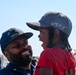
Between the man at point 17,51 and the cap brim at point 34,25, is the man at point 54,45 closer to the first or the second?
the cap brim at point 34,25

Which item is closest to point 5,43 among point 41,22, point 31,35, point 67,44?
point 31,35

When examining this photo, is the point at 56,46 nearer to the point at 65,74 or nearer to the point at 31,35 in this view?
the point at 65,74

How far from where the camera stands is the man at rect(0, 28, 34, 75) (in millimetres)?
3657

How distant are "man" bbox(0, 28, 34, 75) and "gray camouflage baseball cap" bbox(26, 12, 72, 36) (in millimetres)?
364

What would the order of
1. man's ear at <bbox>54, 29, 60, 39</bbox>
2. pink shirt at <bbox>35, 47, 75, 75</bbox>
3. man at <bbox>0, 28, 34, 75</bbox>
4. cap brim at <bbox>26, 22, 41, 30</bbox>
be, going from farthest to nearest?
man at <bbox>0, 28, 34, 75</bbox>
cap brim at <bbox>26, 22, 41, 30</bbox>
man's ear at <bbox>54, 29, 60, 39</bbox>
pink shirt at <bbox>35, 47, 75, 75</bbox>

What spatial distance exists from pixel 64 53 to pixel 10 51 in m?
0.84

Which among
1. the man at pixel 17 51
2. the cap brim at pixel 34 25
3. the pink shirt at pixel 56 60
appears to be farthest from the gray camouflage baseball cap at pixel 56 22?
the man at pixel 17 51

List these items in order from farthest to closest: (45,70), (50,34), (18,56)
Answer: (18,56), (50,34), (45,70)

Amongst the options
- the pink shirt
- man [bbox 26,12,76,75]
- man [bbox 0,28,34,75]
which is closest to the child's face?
man [bbox 26,12,76,75]

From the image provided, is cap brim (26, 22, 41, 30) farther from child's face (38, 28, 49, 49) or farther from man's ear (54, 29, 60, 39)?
man's ear (54, 29, 60, 39)

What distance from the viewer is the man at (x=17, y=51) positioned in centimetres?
366

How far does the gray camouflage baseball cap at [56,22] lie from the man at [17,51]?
36 cm

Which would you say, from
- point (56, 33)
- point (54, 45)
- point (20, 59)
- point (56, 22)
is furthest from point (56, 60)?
point (20, 59)

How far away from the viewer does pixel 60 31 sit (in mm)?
3367
